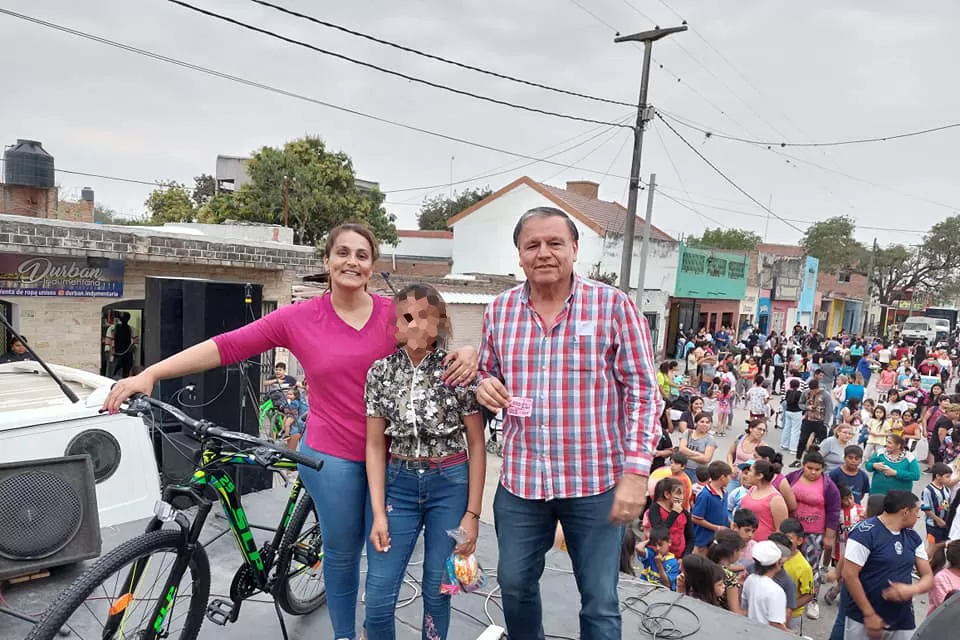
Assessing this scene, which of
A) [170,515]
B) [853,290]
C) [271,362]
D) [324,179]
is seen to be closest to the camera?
[170,515]

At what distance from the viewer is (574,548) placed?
86.8 inches

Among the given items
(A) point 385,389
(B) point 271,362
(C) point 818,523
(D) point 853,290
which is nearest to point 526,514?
(A) point 385,389

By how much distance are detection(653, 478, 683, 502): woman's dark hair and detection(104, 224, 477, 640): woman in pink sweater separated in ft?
11.5

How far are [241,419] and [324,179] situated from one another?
2004 centimetres

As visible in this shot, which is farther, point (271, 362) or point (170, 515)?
point (271, 362)

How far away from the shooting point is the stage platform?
282 cm

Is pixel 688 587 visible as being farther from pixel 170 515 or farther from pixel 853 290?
pixel 853 290

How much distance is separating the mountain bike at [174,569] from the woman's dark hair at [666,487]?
3546 millimetres

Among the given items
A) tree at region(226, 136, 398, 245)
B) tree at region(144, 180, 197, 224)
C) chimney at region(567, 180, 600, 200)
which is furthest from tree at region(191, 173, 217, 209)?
chimney at region(567, 180, 600, 200)

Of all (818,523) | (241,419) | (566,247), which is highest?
(566,247)

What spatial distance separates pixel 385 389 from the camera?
2.17m

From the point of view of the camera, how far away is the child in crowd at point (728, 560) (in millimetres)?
4230

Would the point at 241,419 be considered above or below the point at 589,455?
below

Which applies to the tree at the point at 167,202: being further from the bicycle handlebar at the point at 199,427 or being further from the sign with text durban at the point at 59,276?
the bicycle handlebar at the point at 199,427
